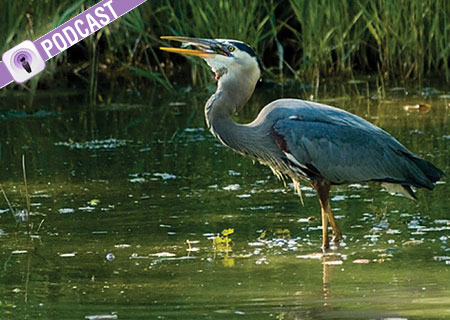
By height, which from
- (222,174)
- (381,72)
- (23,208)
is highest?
(23,208)

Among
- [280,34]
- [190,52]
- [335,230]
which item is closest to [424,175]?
[335,230]

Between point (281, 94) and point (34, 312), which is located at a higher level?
point (34, 312)

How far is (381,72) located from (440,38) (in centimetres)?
114

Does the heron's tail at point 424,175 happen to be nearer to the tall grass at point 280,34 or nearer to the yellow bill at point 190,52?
the yellow bill at point 190,52

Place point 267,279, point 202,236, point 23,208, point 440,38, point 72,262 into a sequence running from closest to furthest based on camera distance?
point 267,279 < point 72,262 < point 202,236 < point 23,208 < point 440,38

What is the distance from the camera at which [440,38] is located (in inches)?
527

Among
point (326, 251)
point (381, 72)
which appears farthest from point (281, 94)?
point (326, 251)

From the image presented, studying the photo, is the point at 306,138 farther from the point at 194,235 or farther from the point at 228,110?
the point at 194,235

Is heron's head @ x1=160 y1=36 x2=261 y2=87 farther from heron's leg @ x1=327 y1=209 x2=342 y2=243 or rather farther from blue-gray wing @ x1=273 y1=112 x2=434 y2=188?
heron's leg @ x1=327 y1=209 x2=342 y2=243

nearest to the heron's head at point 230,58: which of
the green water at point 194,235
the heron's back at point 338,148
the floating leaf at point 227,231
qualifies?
the heron's back at point 338,148

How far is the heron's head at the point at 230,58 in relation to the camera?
757 centimetres

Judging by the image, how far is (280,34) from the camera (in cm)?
1531

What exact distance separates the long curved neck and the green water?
1.93 feet

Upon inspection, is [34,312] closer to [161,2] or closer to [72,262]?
[72,262]
